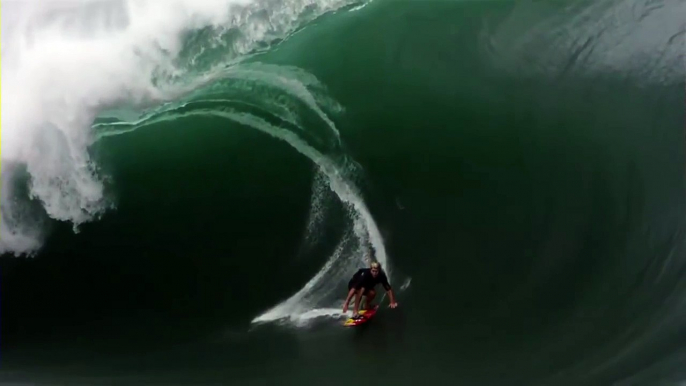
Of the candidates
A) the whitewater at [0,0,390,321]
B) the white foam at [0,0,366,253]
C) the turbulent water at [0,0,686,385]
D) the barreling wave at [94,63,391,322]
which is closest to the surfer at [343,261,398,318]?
the turbulent water at [0,0,686,385]

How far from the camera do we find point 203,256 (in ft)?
25.0

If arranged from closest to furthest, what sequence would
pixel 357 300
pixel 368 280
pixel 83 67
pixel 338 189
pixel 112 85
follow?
pixel 368 280
pixel 357 300
pixel 338 189
pixel 112 85
pixel 83 67

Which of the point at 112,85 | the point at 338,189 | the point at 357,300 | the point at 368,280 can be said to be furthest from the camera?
the point at 112,85

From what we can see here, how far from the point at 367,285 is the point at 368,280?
0.07m

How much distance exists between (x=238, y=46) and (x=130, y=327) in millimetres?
4158

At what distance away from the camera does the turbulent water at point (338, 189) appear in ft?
21.4

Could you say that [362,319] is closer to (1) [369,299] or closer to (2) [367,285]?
(1) [369,299]

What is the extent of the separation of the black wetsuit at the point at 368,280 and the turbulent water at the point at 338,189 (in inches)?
21.1

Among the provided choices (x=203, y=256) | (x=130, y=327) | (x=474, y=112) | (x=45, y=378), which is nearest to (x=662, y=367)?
(x=474, y=112)

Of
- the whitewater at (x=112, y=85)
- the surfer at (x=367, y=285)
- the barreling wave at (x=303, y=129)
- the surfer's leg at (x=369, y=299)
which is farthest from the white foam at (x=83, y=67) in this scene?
the surfer's leg at (x=369, y=299)

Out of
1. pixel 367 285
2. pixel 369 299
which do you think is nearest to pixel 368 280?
Answer: pixel 367 285

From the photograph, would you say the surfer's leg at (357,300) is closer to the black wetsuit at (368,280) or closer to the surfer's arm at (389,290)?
the black wetsuit at (368,280)

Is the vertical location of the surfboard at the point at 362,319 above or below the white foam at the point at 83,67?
below

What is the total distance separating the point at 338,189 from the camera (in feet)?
25.1
